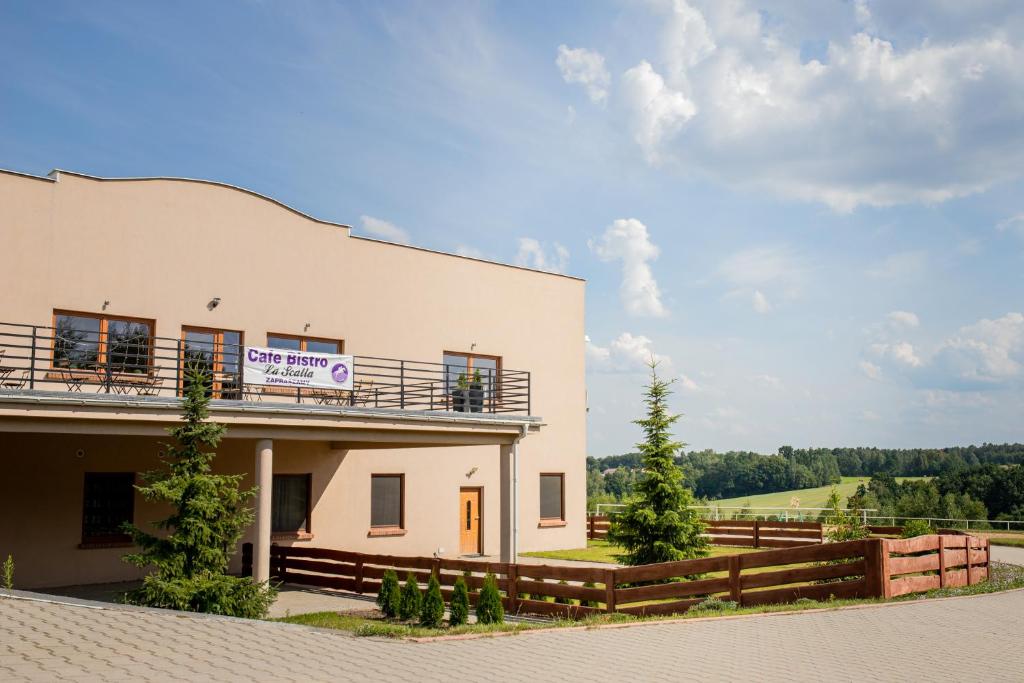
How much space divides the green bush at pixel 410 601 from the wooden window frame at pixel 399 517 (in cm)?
978

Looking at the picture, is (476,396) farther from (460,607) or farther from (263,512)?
(460,607)

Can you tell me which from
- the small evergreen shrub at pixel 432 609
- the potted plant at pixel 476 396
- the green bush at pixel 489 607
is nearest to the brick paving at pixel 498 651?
the green bush at pixel 489 607

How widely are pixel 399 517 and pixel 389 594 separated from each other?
10.2 m

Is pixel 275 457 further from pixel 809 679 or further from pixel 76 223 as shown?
pixel 809 679

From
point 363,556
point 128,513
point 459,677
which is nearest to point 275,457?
point 128,513

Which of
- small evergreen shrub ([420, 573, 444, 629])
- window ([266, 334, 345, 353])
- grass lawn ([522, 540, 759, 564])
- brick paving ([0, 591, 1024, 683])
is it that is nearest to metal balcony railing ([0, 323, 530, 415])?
window ([266, 334, 345, 353])

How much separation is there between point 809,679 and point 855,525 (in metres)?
11.8

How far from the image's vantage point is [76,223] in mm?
19672

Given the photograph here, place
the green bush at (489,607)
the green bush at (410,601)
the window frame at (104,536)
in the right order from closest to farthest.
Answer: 1. the green bush at (489,607)
2. the green bush at (410,601)
3. the window frame at (104,536)

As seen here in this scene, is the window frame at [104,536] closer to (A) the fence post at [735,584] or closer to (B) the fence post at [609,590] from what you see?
(B) the fence post at [609,590]

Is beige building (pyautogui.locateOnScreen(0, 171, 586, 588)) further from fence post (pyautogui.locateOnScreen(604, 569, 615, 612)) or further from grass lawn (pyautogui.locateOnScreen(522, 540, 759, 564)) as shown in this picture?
fence post (pyautogui.locateOnScreen(604, 569, 615, 612))

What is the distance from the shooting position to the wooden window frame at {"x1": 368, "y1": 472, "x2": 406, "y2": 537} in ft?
80.2

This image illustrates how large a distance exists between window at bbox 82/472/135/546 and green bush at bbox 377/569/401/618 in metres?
7.72

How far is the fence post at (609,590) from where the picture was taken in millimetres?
14695
